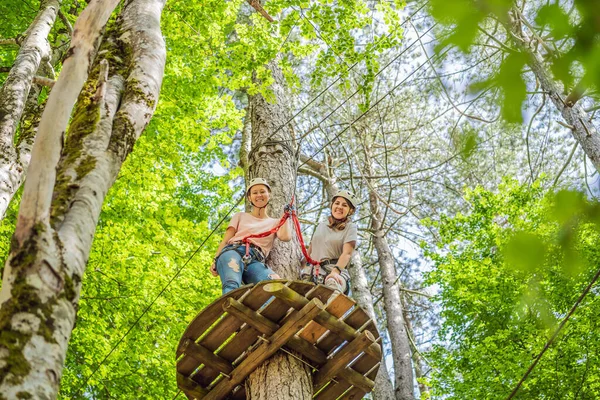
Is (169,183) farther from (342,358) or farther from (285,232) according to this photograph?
(342,358)

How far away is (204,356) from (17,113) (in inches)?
108

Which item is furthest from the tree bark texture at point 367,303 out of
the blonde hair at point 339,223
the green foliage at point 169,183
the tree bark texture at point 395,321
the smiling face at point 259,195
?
the smiling face at point 259,195

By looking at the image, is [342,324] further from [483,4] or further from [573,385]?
[573,385]

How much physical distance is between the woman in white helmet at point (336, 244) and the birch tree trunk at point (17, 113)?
2.47m

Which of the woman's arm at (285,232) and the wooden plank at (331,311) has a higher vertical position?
the woman's arm at (285,232)

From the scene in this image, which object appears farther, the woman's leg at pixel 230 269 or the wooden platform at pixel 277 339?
the woman's leg at pixel 230 269

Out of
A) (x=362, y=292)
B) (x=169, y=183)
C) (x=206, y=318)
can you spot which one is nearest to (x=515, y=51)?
(x=206, y=318)

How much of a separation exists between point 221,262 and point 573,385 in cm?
598

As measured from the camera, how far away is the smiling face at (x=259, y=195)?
5203 mm

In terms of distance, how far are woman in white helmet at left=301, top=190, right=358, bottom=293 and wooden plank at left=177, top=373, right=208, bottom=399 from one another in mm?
1163

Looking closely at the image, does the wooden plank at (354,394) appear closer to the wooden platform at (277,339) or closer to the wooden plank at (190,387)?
the wooden platform at (277,339)

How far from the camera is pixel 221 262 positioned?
4742 millimetres

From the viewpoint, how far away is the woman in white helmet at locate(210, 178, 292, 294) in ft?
15.2

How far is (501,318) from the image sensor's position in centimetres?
1041
